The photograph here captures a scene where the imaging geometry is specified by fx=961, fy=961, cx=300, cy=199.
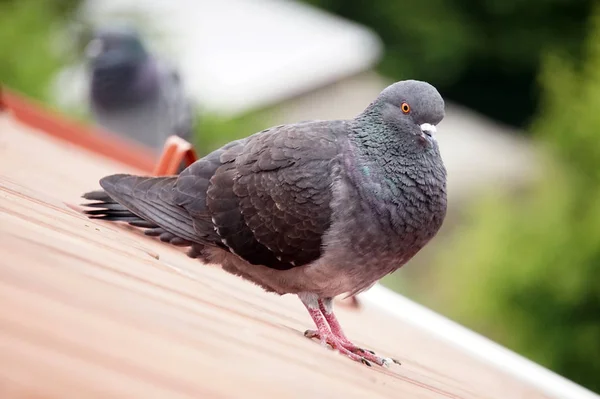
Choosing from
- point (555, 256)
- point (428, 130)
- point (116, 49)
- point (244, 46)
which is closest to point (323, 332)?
point (428, 130)

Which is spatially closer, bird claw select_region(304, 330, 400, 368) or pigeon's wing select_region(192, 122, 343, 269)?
bird claw select_region(304, 330, 400, 368)

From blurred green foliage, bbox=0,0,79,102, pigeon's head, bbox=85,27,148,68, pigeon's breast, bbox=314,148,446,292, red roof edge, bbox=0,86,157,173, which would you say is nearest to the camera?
pigeon's breast, bbox=314,148,446,292

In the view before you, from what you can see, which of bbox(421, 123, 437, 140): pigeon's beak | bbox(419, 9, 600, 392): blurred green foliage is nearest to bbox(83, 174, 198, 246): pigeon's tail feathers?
bbox(421, 123, 437, 140): pigeon's beak

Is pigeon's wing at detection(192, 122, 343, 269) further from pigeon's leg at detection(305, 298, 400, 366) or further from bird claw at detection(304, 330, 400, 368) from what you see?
bird claw at detection(304, 330, 400, 368)

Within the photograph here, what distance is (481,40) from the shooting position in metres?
28.2

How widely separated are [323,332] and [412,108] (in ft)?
3.38

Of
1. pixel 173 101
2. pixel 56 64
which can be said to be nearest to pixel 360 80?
pixel 56 64

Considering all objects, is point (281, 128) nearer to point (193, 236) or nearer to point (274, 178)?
point (274, 178)

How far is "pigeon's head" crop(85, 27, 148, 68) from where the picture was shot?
12.2m

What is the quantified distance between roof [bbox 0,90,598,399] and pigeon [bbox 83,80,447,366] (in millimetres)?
179

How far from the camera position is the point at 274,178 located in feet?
13.6

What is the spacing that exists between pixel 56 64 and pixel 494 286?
8.64 meters

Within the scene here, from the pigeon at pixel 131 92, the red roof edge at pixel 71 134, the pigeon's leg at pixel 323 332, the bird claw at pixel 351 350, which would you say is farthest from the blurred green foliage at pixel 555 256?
the bird claw at pixel 351 350

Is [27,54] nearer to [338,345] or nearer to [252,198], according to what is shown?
[252,198]
